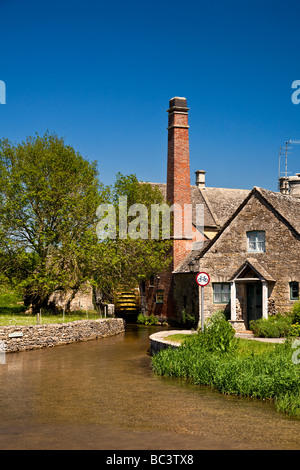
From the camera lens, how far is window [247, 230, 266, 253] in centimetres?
2631

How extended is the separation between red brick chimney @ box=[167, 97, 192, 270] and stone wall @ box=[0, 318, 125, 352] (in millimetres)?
8990

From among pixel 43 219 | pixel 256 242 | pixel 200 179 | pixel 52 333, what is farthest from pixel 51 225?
pixel 200 179

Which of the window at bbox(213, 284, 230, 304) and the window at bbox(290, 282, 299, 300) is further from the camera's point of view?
the window at bbox(213, 284, 230, 304)

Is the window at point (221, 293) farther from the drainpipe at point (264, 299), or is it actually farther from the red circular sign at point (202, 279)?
the red circular sign at point (202, 279)

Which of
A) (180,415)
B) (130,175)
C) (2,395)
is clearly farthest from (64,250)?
(180,415)

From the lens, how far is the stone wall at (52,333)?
2300 centimetres

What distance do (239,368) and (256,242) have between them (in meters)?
12.7

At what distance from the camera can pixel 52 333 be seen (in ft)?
83.5

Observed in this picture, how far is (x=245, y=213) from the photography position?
2697 cm

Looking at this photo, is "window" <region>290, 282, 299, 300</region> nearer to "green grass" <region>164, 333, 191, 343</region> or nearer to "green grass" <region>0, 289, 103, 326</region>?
"green grass" <region>164, 333, 191, 343</region>

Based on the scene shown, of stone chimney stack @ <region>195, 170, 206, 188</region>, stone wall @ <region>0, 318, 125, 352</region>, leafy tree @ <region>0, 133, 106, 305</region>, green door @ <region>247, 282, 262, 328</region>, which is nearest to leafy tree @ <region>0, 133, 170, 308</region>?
leafy tree @ <region>0, 133, 106, 305</region>

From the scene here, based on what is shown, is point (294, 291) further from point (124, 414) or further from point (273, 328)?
point (124, 414)

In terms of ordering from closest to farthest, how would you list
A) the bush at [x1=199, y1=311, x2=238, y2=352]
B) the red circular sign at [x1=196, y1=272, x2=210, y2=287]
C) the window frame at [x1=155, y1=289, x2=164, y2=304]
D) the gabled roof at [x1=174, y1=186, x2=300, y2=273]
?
the bush at [x1=199, y1=311, x2=238, y2=352] < the red circular sign at [x1=196, y1=272, x2=210, y2=287] < the gabled roof at [x1=174, y1=186, x2=300, y2=273] < the window frame at [x1=155, y1=289, x2=164, y2=304]
